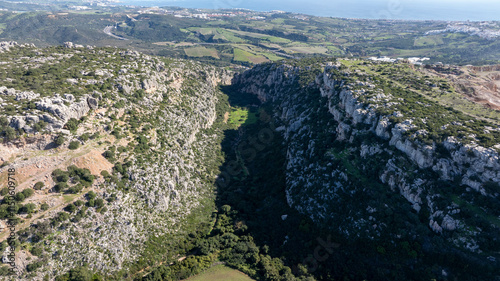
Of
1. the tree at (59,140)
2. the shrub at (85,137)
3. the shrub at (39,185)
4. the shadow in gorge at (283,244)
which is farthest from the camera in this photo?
the shrub at (85,137)

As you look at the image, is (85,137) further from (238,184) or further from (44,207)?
(238,184)

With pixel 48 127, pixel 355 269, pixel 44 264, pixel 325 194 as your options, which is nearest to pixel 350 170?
pixel 325 194

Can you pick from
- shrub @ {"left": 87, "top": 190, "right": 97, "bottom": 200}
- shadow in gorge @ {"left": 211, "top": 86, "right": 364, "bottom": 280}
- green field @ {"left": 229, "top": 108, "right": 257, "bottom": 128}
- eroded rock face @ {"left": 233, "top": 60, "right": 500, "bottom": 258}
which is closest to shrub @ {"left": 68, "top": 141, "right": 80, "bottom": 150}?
shrub @ {"left": 87, "top": 190, "right": 97, "bottom": 200}

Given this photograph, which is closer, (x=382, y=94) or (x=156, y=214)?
(x=156, y=214)

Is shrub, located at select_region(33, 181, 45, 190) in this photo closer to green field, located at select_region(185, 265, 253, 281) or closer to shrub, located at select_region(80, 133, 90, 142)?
shrub, located at select_region(80, 133, 90, 142)

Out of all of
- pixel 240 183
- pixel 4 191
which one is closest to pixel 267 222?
pixel 240 183

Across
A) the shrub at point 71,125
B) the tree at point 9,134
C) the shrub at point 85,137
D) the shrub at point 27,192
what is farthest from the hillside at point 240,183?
the shrub at point 27,192

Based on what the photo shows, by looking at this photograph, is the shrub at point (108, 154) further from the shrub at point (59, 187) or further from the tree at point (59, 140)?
the shrub at point (59, 187)

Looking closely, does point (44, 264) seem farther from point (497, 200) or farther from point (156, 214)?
point (497, 200)
